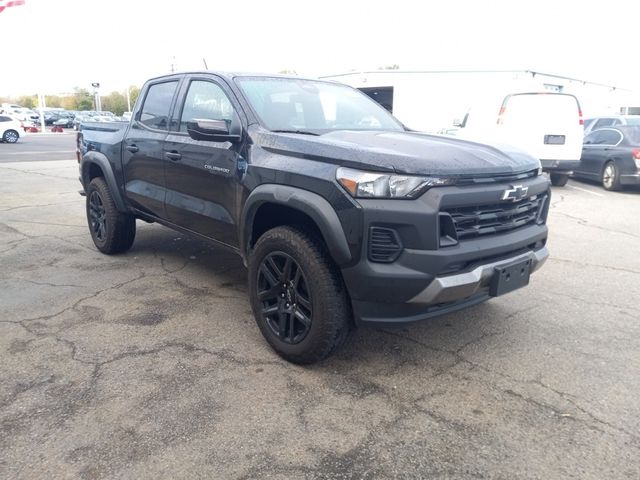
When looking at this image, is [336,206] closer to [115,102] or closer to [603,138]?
[603,138]

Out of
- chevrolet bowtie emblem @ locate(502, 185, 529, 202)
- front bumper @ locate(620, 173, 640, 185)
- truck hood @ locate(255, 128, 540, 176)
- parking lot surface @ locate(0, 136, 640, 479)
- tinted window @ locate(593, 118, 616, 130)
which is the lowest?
parking lot surface @ locate(0, 136, 640, 479)

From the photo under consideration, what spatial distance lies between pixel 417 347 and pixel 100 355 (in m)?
2.08

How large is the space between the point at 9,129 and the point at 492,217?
95.6 ft

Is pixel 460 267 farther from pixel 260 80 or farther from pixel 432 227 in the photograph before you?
pixel 260 80

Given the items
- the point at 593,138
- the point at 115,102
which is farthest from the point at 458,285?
the point at 115,102

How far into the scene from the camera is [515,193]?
3.19m

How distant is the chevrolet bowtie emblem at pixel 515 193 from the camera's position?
312 cm

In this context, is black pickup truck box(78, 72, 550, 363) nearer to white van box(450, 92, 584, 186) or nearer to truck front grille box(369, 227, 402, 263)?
truck front grille box(369, 227, 402, 263)

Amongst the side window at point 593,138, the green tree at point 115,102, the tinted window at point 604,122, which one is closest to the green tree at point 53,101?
the green tree at point 115,102

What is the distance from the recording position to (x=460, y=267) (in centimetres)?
290

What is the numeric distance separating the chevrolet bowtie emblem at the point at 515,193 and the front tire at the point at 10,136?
28975 millimetres

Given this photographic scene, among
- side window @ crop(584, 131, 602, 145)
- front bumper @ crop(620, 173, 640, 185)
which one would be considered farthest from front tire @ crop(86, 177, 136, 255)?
side window @ crop(584, 131, 602, 145)

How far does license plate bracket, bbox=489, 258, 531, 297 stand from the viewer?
120 inches

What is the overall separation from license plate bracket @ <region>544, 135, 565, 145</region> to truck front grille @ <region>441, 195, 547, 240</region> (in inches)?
313
